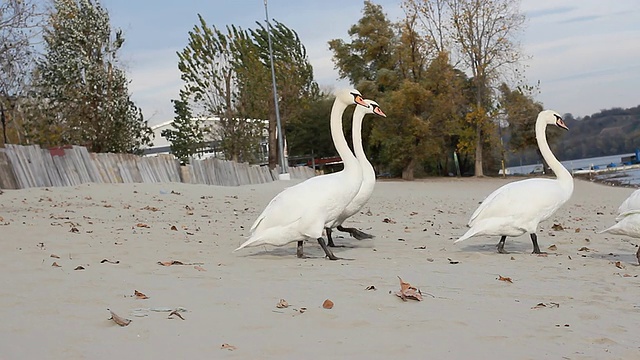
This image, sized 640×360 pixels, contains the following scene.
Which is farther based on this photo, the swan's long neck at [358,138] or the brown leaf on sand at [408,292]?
the swan's long neck at [358,138]

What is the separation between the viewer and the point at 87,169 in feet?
68.6

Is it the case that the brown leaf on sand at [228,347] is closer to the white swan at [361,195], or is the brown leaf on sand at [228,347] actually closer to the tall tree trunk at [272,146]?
the white swan at [361,195]

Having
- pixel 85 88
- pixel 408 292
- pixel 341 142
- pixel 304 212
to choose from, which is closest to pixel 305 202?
pixel 304 212

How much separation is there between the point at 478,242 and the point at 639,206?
2895 mm

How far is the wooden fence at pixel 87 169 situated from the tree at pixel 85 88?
1188 cm

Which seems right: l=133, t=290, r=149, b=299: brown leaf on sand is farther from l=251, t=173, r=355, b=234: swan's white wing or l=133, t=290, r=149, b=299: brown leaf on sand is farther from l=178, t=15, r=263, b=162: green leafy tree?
l=178, t=15, r=263, b=162: green leafy tree

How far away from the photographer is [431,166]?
59750 millimetres

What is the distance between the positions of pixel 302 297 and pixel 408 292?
30.5 inches

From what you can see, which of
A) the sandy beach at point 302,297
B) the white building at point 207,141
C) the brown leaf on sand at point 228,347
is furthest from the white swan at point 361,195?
the white building at point 207,141

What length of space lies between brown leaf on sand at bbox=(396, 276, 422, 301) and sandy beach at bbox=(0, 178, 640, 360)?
74 millimetres

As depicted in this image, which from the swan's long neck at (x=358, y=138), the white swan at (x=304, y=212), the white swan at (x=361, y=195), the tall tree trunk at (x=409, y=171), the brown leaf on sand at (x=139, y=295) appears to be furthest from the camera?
the tall tree trunk at (x=409, y=171)

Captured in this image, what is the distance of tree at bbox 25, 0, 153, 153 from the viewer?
37281mm

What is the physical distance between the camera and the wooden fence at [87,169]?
60.8 feet

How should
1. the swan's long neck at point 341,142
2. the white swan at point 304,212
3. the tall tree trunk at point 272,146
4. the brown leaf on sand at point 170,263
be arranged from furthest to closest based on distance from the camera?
the tall tree trunk at point 272,146 → the swan's long neck at point 341,142 → the white swan at point 304,212 → the brown leaf on sand at point 170,263
